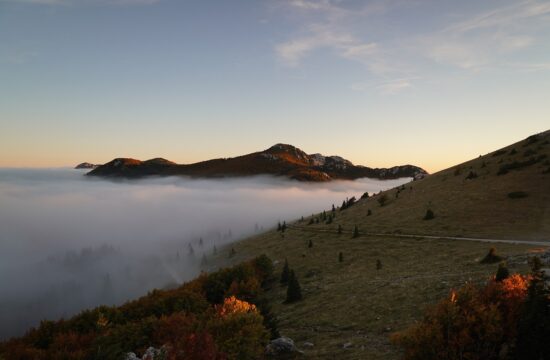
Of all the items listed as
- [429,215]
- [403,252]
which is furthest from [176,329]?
[429,215]

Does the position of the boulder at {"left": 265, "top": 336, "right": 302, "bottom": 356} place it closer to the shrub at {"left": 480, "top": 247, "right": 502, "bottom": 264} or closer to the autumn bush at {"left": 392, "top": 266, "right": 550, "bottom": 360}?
the autumn bush at {"left": 392, "top": 266, "right": 550, "bottom": 360}

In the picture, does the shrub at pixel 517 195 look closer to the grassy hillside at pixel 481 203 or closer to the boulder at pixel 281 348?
the grassy hillside at pixel 481 203

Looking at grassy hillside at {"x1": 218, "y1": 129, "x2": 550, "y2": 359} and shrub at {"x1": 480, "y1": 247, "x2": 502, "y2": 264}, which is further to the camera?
shrub at {"x1": 480, "y1": 247, "x2": 502, "y2": 264}

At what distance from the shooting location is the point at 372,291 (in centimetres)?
4259

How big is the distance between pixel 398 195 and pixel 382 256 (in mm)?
55646

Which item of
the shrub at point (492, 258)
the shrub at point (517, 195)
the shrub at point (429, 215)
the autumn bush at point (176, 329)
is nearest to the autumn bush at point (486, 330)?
the autumn bush at point (176, 329)

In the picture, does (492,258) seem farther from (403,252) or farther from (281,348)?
(281,348)

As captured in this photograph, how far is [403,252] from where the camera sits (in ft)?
198

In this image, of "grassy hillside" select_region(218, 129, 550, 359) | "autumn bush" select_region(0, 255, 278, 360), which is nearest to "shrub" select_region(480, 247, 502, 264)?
"grassy hillside" select_region(218, 129, 550, 359)

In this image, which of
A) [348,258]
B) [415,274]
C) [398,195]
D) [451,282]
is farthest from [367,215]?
[451,282]

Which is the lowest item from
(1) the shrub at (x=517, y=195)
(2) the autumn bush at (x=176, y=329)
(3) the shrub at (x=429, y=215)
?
(2) the autumn bush at (x=176, y=329)

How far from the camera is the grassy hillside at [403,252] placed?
34.2m

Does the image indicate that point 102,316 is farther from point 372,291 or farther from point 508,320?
point 508,320

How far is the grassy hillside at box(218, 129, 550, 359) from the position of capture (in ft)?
112
